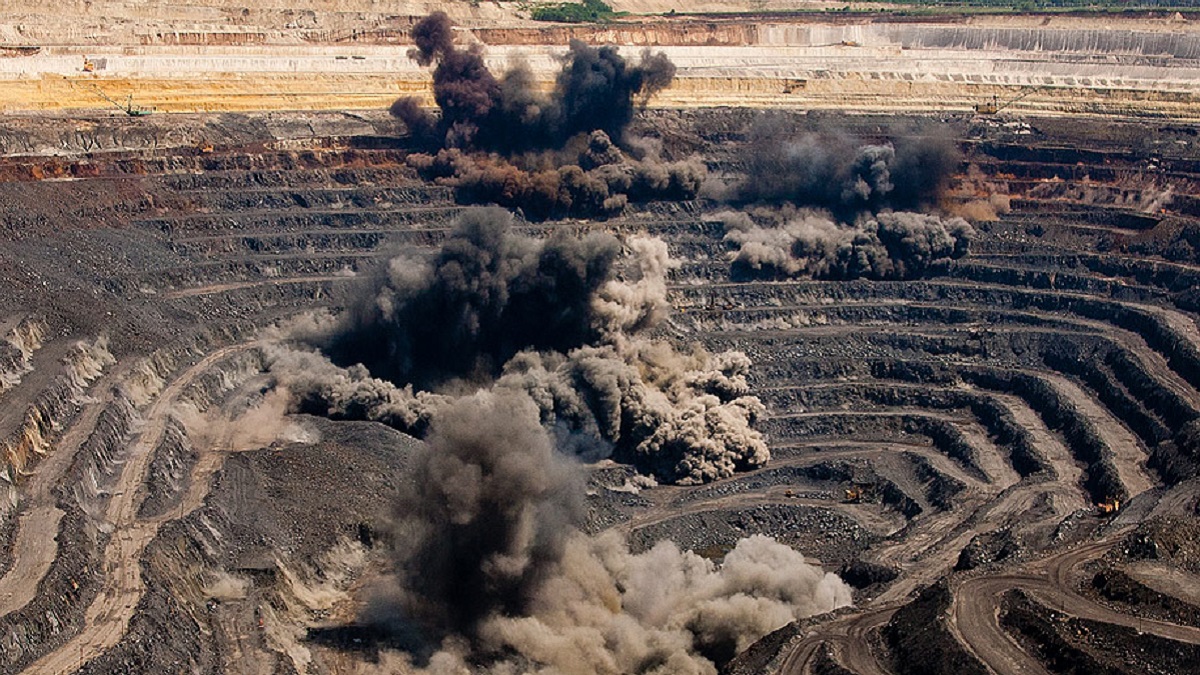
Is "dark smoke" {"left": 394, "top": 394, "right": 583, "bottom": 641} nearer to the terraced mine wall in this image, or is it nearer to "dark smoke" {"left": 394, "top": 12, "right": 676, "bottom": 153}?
"dark smoke" {"left": 394, "top": 12, "right": 676, "bottom": 153}

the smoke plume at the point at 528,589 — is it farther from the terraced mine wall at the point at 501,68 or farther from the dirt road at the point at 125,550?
the terraced mine wall at the point at 501,68

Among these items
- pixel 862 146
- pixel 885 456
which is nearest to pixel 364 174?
pixel 862 146

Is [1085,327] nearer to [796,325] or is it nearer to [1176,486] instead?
[796,325]

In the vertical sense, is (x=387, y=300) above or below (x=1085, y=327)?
above

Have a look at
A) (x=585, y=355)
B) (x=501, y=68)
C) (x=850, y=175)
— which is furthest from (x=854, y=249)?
(x=501, y=68)

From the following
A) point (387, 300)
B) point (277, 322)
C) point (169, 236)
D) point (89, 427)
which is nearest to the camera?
point (89, 427)

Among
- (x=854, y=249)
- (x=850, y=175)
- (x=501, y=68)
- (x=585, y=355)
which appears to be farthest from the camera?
(x=501, y=68)

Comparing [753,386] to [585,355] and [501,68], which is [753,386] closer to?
[585,355]

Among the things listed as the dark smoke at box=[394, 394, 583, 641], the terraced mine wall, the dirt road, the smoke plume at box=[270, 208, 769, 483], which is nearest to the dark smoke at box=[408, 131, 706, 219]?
the terraced mine wall
